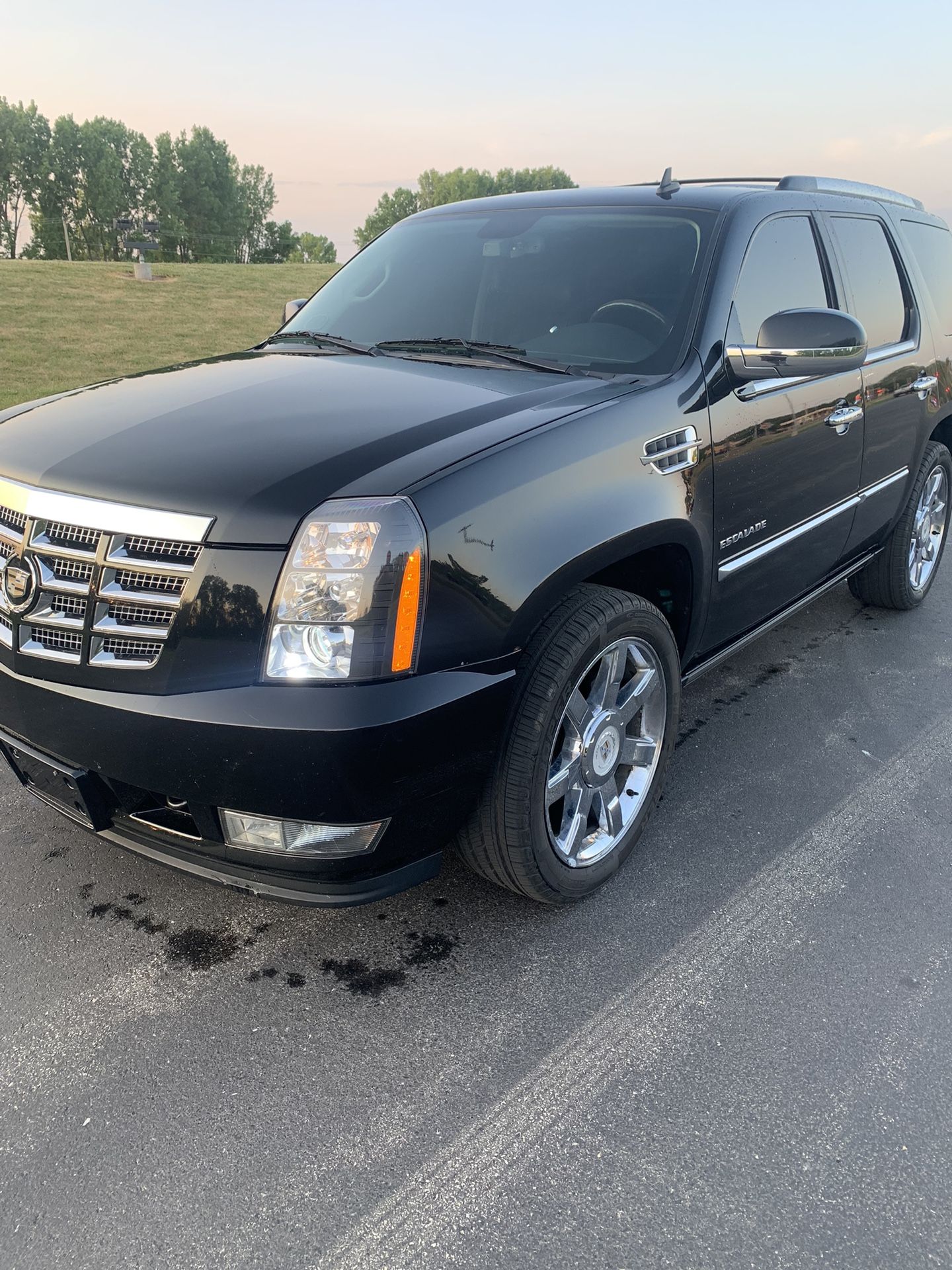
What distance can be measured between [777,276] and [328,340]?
157 cm

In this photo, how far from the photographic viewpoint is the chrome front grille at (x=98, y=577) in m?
2.03

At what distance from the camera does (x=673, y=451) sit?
2.65 metres

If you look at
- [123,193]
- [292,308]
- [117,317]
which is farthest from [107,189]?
[292,308]

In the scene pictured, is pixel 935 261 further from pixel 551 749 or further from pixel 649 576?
pixel 551 749

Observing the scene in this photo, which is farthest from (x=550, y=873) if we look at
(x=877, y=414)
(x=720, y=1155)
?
(x=877, y=414)

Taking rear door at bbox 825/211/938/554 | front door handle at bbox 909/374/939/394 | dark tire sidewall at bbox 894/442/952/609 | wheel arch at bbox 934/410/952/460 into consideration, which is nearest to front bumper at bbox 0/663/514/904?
rear door at bbox 825/211/938/554

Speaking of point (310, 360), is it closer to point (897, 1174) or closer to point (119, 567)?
point (119, 567)

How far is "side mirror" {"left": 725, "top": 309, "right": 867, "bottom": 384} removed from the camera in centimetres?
291

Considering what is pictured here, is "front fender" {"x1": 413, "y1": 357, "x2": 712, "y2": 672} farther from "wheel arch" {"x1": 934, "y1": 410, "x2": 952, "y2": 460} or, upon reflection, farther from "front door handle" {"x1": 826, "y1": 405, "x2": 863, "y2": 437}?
"wheel arch" {"x1": 934, "y1": 410, "x2": 952, "y2": 460}

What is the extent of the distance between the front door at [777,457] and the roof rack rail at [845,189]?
17 centimetres

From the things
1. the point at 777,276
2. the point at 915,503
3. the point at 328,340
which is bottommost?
the point at 915,503

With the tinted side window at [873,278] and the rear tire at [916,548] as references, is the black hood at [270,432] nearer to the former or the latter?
the tinted side window at [873,278]

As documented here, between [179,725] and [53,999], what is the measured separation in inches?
32.9

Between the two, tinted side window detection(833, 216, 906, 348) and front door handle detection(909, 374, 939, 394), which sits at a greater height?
tinted side window detection(833, 216, 906, 348)
